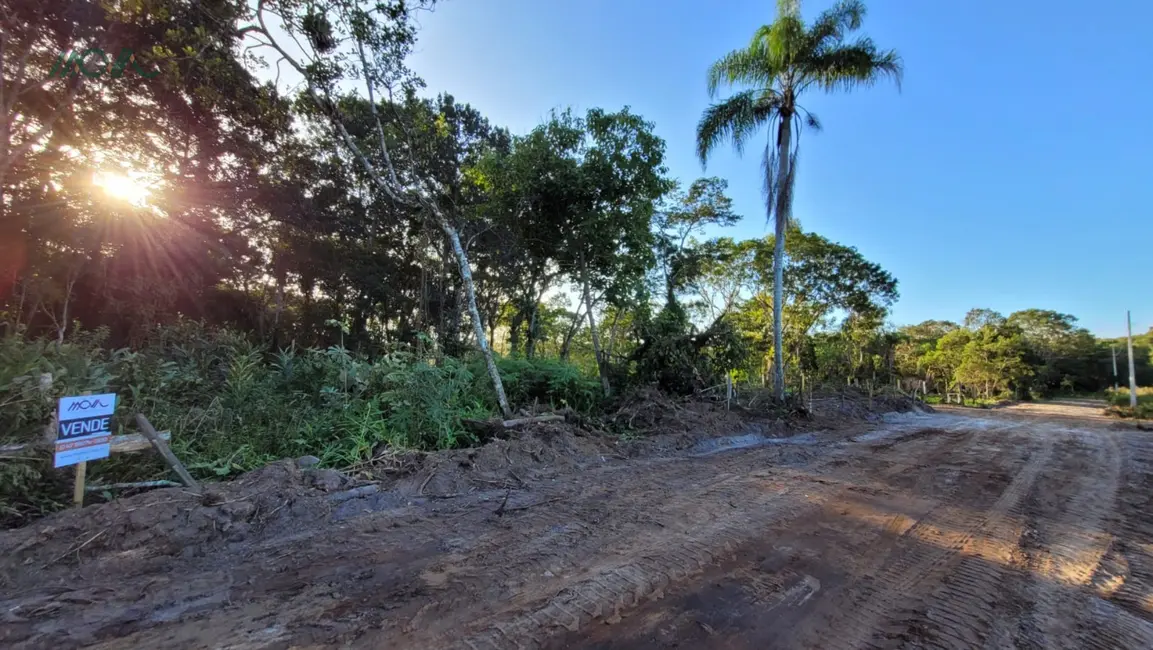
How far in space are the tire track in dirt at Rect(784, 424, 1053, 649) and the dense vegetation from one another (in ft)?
16.1

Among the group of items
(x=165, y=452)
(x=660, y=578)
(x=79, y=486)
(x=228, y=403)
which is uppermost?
(x=228, y=403)

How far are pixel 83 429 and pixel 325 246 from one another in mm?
16578

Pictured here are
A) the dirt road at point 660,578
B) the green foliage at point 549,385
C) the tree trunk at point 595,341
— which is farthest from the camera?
the tree trunk at point 595,341

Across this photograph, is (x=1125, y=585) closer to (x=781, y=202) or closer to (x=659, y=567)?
(x=659, y=567)

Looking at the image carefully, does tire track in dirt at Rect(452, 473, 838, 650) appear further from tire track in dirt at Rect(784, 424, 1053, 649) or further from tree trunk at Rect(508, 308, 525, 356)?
tree trunk at Rect(508, 308, 525, 356)

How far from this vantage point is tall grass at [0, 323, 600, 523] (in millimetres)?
3993

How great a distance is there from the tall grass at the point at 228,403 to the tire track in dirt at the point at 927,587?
4.77m

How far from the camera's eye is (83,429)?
11.9ft

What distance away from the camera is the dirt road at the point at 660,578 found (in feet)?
7.84

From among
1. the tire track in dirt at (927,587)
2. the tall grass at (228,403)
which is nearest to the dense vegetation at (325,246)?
the tall grass at (228,403)

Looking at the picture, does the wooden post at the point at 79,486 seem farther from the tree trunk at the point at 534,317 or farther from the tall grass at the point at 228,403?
the tree trunk at the point at 534,317

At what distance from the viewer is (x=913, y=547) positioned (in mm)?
3518

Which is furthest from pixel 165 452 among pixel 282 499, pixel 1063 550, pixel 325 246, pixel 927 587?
pixel 325 246

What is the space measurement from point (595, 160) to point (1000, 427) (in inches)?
478
